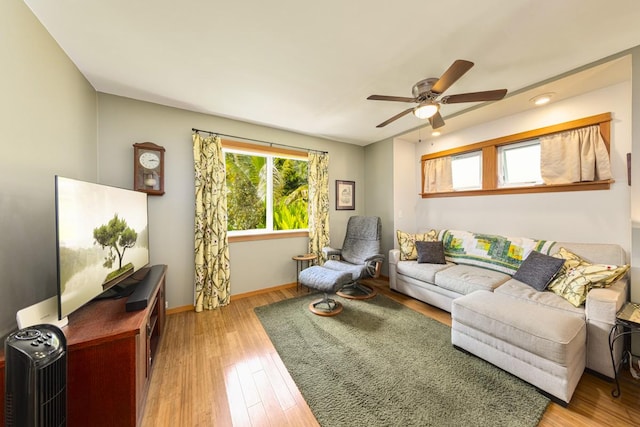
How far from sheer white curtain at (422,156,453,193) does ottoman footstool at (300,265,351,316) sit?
2.18m

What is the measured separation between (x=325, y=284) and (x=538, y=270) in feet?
6.92

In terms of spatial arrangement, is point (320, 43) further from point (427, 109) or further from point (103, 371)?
point (103, 371)

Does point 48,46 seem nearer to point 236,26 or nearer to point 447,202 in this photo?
point 236,26

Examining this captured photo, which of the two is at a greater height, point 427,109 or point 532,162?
point 427,109

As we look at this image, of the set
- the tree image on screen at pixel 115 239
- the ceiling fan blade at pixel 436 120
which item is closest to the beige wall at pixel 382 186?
the ceiling fan blade at pixel 436 120

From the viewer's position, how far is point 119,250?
1662mm

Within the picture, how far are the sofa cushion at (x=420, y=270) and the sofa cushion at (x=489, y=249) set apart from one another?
0.28 meters

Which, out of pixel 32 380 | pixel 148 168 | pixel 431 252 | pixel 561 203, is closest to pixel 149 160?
pixel 148 168

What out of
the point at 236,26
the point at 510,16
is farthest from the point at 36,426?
the point at 510,16

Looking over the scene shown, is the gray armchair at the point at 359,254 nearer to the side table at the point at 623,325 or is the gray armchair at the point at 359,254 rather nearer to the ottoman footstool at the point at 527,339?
the ottoman footstool at the point at 527,339

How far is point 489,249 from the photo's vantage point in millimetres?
2742

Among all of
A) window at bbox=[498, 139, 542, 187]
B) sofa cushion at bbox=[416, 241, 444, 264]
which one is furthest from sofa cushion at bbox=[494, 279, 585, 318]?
window at bbox=[498, 139, 542, 187]

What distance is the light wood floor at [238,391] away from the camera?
133 cm

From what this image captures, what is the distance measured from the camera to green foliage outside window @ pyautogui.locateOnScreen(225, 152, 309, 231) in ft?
10.5
